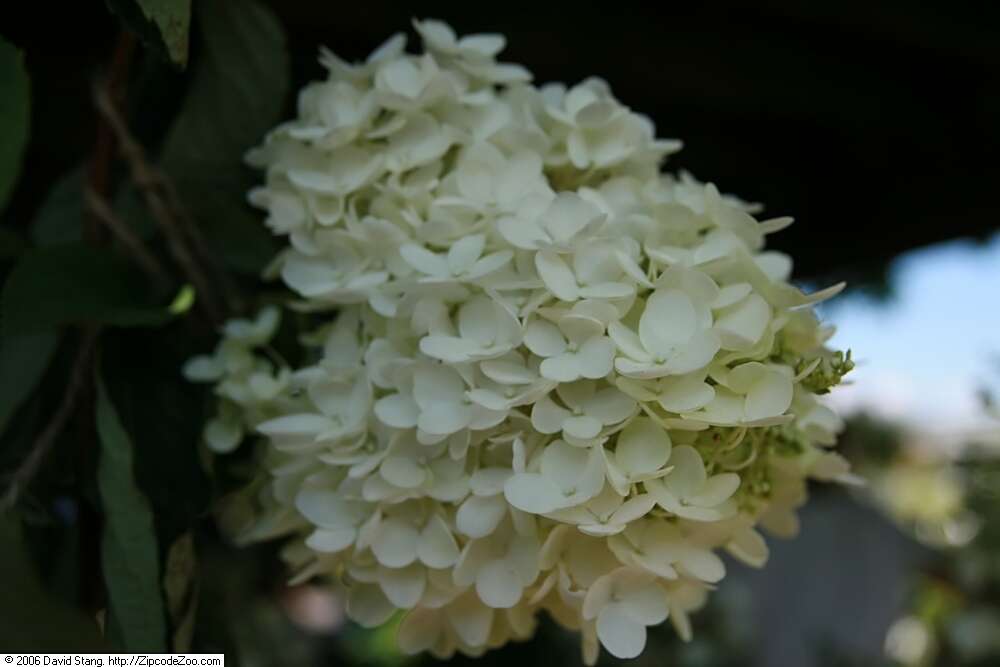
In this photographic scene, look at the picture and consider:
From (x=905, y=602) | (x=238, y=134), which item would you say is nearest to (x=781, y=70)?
(x=238, y=134)

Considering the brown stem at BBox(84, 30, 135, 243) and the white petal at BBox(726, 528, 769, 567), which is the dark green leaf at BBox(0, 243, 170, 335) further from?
the white petal at BBox(726, 528, 769, 567)

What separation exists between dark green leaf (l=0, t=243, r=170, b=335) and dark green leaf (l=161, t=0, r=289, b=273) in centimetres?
7

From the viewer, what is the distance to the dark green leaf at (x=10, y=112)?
35 cm

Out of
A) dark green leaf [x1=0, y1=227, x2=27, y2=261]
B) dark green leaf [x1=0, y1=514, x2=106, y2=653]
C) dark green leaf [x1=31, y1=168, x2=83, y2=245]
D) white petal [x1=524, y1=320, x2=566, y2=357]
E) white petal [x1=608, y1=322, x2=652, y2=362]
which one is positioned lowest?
dark green leaf [x1=31, y1=168, x2=83, y2=245]

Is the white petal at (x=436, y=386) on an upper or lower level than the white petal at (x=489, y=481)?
upper

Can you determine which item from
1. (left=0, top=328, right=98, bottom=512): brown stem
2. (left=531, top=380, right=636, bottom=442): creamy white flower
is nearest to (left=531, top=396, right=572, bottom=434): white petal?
(left=531, top=380, right=636, bottom=442): creamy white flower

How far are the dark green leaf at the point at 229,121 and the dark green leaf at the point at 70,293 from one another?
0.22 ft

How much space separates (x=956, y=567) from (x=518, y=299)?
1851mm

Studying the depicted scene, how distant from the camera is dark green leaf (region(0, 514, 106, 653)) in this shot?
26cm

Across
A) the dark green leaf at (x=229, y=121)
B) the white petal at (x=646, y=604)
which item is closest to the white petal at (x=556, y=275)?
the white petal at (x=646, y=604)

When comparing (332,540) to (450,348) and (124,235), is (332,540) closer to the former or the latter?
(450,348)

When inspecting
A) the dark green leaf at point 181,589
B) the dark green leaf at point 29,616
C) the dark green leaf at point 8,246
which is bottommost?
the dark green leaf at point 181,589

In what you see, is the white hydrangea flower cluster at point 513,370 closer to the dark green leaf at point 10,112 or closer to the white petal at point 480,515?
the white petal at point 480,515

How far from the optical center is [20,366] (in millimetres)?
482
